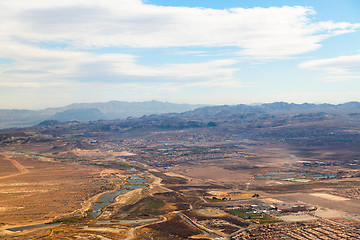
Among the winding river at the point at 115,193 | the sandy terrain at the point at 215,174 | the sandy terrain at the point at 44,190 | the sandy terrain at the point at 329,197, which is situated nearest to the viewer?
the sandy terrain at the point at 44,190

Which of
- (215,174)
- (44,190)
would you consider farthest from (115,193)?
(215,174)

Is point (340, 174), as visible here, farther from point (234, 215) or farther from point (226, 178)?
point (234, 215)

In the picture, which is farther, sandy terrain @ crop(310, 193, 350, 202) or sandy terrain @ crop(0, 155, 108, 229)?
sandy terrain @ crop(310, 193, 350, 202)

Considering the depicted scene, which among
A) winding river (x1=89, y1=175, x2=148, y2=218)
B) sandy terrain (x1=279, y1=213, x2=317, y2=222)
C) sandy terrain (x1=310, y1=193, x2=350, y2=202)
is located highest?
sandy terrain (x1=310, y1=193, x2=350, y2=202)

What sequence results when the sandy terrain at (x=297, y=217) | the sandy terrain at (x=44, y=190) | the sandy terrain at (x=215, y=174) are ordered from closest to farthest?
1. the sandy terrain at (x=297, y=217)
2. the sandy terrain at (x=44, y=190)
3. the sandy terrain at (x=215, y=174)

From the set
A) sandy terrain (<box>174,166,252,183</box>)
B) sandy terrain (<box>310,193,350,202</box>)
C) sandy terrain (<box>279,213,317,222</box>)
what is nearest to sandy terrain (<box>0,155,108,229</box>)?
sandy terrain (<box>174,166,252,183</box>)

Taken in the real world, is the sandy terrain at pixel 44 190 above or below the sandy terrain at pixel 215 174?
above

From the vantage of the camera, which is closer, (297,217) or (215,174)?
(297,217)

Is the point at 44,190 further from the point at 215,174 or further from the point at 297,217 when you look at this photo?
the point at 297,217

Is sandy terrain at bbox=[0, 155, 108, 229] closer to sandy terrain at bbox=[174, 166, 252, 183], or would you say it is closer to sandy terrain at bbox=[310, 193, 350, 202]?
sandy terrain at bbox=[174, 166, 252, 183]

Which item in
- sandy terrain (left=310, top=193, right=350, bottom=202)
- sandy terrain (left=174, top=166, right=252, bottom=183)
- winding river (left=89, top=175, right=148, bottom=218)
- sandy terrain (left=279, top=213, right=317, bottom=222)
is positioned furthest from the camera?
sandy terrain (left=174, top=166, right=252, bottom=183)

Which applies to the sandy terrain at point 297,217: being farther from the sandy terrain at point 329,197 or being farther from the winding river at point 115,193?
the winding river at point 115,193

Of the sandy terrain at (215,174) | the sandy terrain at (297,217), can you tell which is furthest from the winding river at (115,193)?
the sandy terrain at (297,217)
